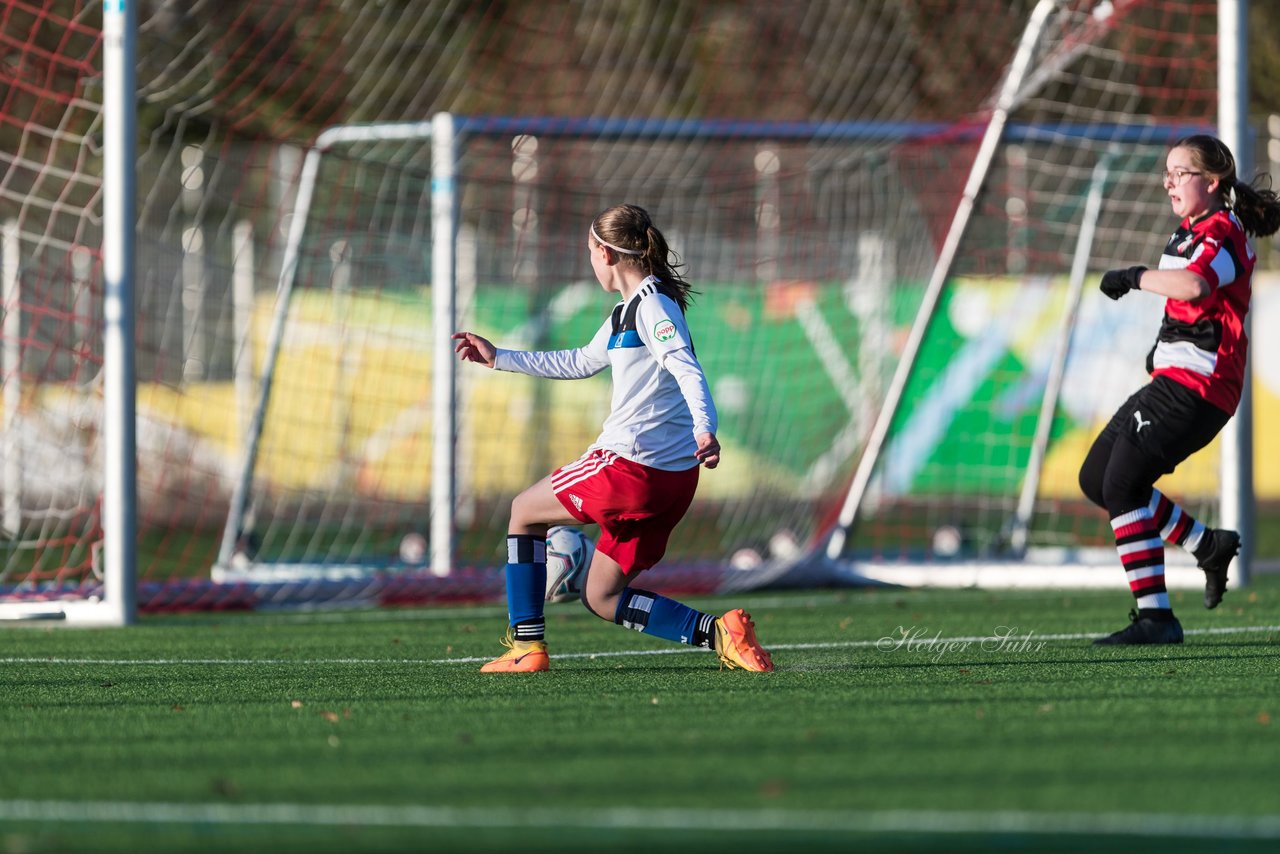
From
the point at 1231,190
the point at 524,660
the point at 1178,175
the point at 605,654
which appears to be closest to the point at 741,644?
the point at 524,660

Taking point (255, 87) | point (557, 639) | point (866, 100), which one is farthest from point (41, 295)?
point (866, 100)

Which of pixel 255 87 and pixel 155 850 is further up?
pixel 255 87

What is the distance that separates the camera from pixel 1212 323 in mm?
6707

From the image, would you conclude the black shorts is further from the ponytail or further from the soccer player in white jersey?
the soccer player in white jersey

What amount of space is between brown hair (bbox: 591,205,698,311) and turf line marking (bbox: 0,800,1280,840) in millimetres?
2715

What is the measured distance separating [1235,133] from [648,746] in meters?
6.40

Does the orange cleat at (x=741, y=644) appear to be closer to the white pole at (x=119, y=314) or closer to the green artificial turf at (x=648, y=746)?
the green artificial turf at (x=648, y=746)

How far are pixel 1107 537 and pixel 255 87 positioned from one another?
21.9 ft

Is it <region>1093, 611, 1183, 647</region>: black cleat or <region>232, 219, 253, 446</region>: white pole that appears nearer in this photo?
<region>1093, 611, 1183, 647</region>: black cleat

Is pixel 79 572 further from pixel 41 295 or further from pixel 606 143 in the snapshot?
pixel 606 143

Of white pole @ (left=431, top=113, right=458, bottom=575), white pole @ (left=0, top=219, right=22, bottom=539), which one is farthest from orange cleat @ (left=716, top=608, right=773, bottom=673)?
white pole @ (left=431, top=113, right=458, bottom=575)

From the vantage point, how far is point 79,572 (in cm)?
954

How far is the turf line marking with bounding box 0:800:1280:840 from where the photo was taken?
3.59 m

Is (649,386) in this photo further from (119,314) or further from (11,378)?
(11,378)
